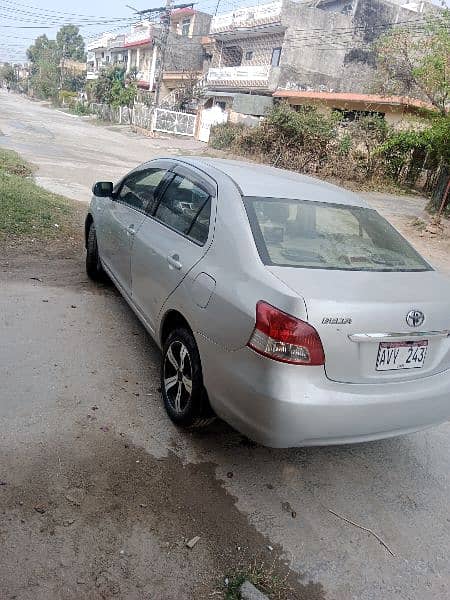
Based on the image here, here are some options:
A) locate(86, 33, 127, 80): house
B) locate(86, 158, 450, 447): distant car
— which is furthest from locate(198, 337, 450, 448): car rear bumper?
locate(86, 33, 127, 80): house

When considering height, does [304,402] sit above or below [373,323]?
below

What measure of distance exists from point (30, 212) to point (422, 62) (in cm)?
1155

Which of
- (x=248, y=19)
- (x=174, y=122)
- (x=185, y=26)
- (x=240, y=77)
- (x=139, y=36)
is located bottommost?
(x=174, y=122)

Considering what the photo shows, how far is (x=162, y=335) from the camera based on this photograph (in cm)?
334

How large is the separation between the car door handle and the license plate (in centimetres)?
130

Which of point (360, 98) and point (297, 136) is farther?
point (360, 98)

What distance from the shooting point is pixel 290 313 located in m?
2.28

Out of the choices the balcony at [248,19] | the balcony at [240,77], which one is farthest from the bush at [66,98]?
the balcony at [240,77]

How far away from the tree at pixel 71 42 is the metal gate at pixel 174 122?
231ft

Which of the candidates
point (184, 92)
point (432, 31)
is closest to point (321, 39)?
point (184, 92)

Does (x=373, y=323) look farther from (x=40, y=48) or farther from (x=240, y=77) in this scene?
(x=40, y=48)

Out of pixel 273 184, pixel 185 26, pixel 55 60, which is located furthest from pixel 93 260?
pixel 55 60

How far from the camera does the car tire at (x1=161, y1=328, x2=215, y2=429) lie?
2.85 m

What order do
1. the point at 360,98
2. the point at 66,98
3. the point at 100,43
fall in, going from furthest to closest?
the point at 100,43 < the point at 66,98 < the point at 360,98
